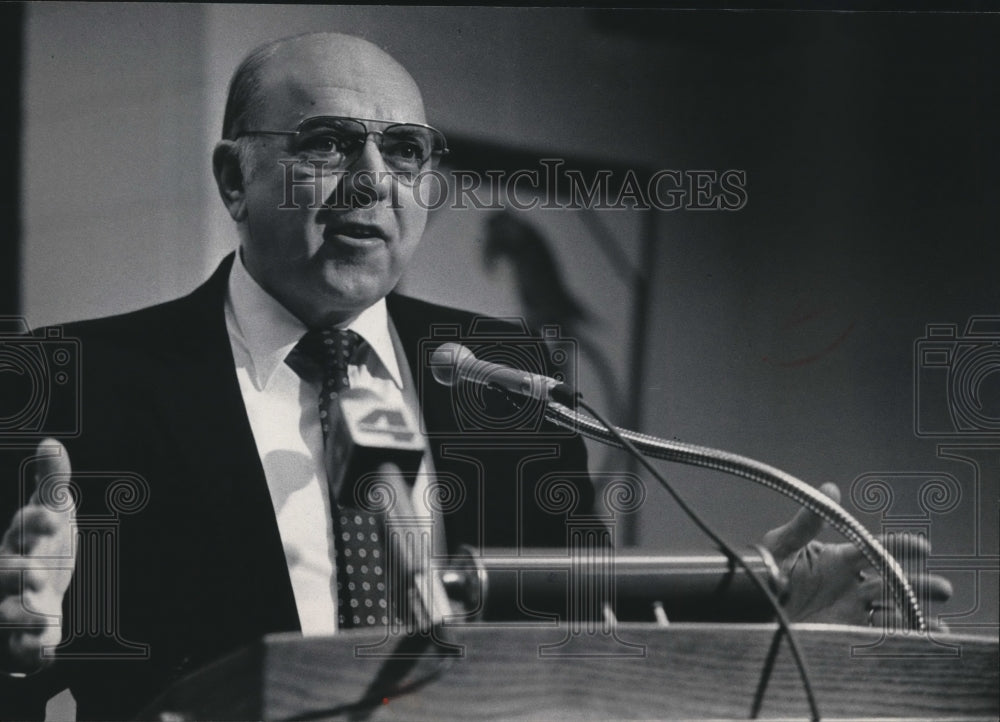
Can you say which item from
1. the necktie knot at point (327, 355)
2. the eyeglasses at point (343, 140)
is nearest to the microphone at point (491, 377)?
the necktie knot at point (327, 355)

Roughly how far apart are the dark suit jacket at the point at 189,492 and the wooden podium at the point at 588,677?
428 millimetres

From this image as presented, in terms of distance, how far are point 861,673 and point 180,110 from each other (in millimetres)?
1676

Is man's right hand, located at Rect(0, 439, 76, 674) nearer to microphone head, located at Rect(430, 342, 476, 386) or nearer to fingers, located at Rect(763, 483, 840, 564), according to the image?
microphone head, located at Rect(430, 342, 476, 386)

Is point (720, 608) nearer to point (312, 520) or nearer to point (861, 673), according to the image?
point (861, 673)

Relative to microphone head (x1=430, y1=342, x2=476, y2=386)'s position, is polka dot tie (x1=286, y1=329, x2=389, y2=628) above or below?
below

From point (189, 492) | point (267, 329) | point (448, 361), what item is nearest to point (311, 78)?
point (267, 329)

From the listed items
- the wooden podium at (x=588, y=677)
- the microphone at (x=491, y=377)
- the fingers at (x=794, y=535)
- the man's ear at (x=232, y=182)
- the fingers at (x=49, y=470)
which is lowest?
the wooden podium at (x=588, y=677)

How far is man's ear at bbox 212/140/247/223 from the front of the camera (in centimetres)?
247

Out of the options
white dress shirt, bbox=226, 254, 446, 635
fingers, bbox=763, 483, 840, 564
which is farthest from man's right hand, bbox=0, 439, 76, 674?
fingers, bbox=763, 483, 840, 564

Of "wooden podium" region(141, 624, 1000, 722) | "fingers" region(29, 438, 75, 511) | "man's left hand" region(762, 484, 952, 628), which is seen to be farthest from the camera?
"fingers" region(29, 438, 75, 511)

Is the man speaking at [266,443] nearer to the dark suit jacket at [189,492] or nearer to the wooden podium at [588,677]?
the dark suit jacket at [189,492]

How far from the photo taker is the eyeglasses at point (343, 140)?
8.07ft

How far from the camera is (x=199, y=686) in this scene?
1805 mm

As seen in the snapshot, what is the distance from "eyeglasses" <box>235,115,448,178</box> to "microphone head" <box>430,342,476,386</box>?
14.4 inches
